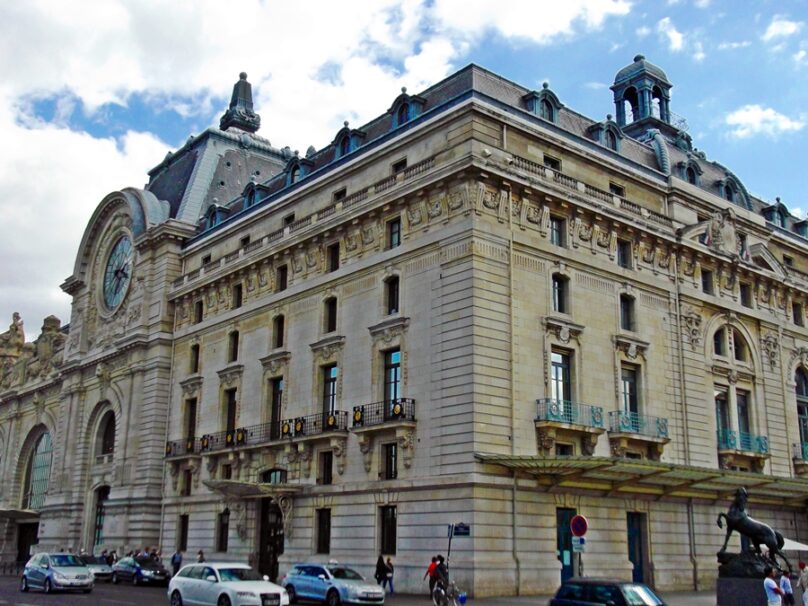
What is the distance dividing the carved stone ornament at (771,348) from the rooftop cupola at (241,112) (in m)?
40.8

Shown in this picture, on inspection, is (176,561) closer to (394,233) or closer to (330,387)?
(330,387)

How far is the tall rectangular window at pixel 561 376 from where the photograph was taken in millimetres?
36656

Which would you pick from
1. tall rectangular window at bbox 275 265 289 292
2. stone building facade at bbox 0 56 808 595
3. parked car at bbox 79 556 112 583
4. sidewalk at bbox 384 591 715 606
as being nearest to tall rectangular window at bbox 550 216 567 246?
stone building facade at bbox 0 56 808 595

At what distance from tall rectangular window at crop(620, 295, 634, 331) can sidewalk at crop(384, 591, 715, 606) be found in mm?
11747

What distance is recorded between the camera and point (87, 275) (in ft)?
209

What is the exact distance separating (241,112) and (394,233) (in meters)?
34.3

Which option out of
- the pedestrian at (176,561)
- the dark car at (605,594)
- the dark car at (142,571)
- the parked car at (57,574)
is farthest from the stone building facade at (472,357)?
the dark car at (605,594)

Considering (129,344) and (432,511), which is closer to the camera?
(432,511)

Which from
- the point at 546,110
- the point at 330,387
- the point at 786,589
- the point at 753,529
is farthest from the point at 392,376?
the point at 786,589

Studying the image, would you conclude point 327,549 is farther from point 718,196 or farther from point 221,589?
point 718,196

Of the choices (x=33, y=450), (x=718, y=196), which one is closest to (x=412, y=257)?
(x=718, y=196)

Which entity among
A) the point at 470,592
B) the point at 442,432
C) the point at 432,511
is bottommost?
the point at 470,592

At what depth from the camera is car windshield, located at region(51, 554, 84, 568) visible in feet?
119

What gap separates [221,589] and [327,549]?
12.9 meters
